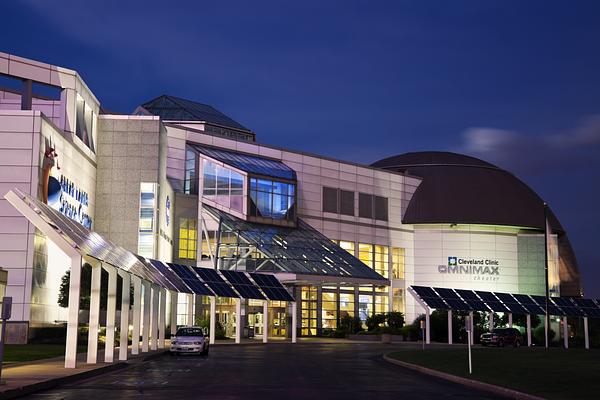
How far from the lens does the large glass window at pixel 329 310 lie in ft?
283

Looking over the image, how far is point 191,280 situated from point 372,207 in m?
41.5

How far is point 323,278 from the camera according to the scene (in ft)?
228

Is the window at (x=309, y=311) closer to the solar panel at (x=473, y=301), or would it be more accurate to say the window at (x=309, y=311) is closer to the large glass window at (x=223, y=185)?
the large glass window at (x=223, y=185)

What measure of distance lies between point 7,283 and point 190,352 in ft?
38.8

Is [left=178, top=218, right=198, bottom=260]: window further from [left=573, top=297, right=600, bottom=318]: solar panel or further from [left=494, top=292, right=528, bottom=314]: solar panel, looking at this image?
[left=573, top=297, right=600, bottom=318]: solar panel

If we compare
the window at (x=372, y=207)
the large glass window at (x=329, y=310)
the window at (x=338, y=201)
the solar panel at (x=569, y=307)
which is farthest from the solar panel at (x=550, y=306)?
the window at (x=338, y=201)

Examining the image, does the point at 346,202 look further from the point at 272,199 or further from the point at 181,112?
the point at 181,112

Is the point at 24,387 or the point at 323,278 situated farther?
the point at 323,278

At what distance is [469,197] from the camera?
98.4 metres

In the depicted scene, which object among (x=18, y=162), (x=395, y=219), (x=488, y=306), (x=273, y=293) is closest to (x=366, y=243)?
(x=395, y=219)

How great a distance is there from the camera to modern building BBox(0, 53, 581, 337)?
5069cm

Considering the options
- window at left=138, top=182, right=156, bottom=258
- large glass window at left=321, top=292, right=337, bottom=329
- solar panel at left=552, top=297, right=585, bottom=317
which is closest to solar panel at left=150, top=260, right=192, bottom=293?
window at left=138, top=182, right=156, bottom=258

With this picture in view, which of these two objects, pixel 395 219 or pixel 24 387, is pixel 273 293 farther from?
pixel 24 387

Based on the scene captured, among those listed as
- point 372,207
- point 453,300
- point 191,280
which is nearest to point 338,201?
point 372,207
